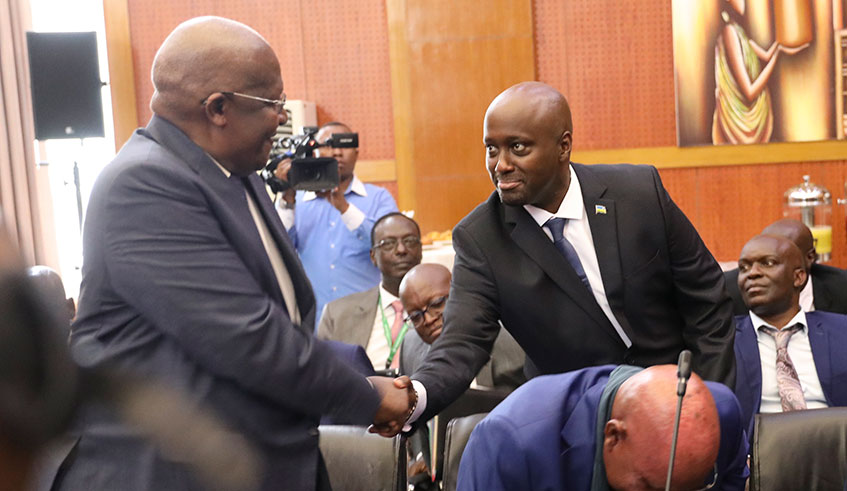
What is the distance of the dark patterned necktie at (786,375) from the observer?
390 centimetres

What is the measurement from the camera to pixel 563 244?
2771mm

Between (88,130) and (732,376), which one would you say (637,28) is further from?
(732,376)

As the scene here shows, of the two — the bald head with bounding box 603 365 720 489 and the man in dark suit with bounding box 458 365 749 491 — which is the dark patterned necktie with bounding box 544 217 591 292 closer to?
the man in dark suit with bounding box 458 365 749 491

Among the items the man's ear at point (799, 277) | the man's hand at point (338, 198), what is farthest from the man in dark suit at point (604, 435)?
the man's hand at point (338, 198)

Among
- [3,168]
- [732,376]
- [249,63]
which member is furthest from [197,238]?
[3,168]

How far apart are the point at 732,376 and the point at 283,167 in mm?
2942

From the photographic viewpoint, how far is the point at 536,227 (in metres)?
2.76

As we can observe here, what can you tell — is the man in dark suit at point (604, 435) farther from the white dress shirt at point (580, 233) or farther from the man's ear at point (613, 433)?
the white dress shirt at point (580, 233)

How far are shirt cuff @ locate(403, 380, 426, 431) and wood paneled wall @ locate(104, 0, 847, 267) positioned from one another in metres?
5.30

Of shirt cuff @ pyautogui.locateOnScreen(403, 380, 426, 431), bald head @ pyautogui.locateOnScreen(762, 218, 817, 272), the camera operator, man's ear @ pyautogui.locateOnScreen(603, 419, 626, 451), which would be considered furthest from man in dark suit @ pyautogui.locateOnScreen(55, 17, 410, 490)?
the camera operator

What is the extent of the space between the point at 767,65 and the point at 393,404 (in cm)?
628

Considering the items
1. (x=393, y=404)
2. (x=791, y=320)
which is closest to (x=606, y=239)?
(x=393, y=404)

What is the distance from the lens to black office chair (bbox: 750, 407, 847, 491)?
9.27 feet

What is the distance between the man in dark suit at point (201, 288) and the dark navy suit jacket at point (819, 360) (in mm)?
2448
